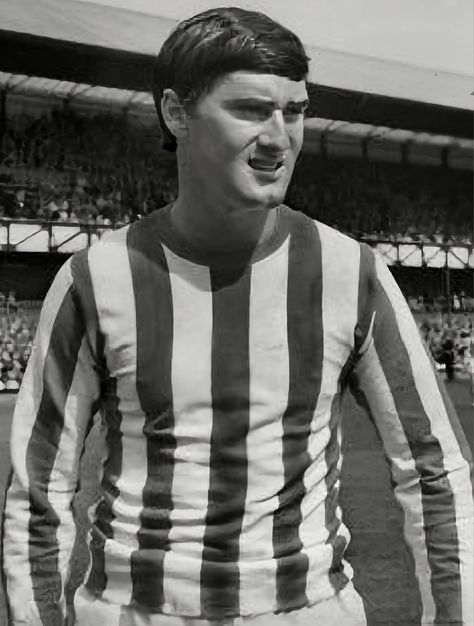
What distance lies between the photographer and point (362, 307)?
0.66 meters

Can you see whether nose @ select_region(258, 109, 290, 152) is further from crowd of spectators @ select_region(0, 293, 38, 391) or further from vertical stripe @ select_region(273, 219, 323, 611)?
crowd of spectators @ select_region(0, 293, 38, 391)

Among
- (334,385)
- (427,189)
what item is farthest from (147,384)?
(427,189)

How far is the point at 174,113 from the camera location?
0.67m

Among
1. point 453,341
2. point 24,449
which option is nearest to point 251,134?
point 24,449

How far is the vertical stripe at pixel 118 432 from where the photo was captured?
0.64 m

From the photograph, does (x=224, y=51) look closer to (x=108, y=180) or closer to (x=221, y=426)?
(x=221, y=426)

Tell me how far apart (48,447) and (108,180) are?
78cm

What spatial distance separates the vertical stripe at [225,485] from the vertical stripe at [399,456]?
107mm

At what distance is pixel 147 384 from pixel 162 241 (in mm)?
122

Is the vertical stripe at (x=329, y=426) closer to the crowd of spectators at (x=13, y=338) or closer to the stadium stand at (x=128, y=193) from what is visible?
the stadium stand at (x=128, y=193)

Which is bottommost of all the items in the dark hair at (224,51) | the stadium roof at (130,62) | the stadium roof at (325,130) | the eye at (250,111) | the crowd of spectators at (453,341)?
the crowd of spectators at (453,341)

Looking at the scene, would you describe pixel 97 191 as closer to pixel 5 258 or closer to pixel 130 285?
pixel 5 258

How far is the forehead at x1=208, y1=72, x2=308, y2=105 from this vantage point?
0.63 meters

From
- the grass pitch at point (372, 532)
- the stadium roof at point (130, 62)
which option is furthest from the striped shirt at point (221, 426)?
the stadium roof at point (130, 62)
